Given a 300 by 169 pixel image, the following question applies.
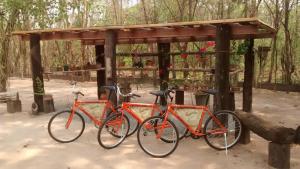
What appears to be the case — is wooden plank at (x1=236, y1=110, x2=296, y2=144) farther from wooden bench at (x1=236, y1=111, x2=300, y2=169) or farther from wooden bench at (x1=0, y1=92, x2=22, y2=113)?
wooden bench at (x1=0, y1=92, x2=22, y2=113)

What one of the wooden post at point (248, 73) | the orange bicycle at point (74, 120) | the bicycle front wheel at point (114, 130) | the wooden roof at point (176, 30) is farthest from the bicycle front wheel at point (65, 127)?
the wooden post at point (248, 73)

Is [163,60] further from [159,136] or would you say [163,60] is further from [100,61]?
[159,136]

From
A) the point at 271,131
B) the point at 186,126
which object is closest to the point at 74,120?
the point at 186,126

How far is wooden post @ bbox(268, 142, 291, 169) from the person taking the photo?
475 centimetres

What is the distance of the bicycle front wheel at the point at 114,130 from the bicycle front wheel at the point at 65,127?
55 cm

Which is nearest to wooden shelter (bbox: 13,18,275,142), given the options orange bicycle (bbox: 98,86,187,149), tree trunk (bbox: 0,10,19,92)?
orange bicycle (bbox: 98,86,187,149)

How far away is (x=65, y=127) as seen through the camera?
21.3ft

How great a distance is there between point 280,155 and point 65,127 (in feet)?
13.5

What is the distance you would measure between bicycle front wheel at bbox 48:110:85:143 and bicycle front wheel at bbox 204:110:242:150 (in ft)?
8.16

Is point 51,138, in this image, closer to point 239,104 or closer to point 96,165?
point 96,165

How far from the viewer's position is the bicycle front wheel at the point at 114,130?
594 centimetres

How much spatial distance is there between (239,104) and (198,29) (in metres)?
4.68

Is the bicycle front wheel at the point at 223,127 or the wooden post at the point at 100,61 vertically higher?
the wooden post at the point at 100,61

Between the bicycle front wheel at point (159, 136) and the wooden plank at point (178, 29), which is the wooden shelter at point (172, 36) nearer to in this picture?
the wooden plank at point (178, 29)
